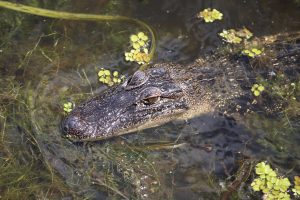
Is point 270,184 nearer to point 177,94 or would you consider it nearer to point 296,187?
point 296,187

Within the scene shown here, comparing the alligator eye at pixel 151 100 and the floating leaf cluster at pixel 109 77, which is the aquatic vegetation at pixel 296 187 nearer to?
the alligator eye at pixel 151 100

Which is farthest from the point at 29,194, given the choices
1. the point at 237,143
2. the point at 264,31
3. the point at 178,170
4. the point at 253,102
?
the point at 264,31

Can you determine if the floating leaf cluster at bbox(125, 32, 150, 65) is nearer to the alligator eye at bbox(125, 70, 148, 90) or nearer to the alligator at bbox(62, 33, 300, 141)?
the alligator at bbox(62, 33, 300, 141)

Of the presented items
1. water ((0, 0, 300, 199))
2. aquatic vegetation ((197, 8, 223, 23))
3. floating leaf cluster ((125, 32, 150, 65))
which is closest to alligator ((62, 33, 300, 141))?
water ((0, 0, 300, 199))

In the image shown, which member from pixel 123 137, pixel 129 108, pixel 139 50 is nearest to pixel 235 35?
pixel 139 50

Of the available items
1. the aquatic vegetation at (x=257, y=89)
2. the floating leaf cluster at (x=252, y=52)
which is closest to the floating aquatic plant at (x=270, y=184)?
the aquatic vegetation at (x=257, y=89)

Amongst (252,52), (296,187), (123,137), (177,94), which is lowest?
(296,187)

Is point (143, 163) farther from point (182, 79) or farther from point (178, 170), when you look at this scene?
point (182, 79)
